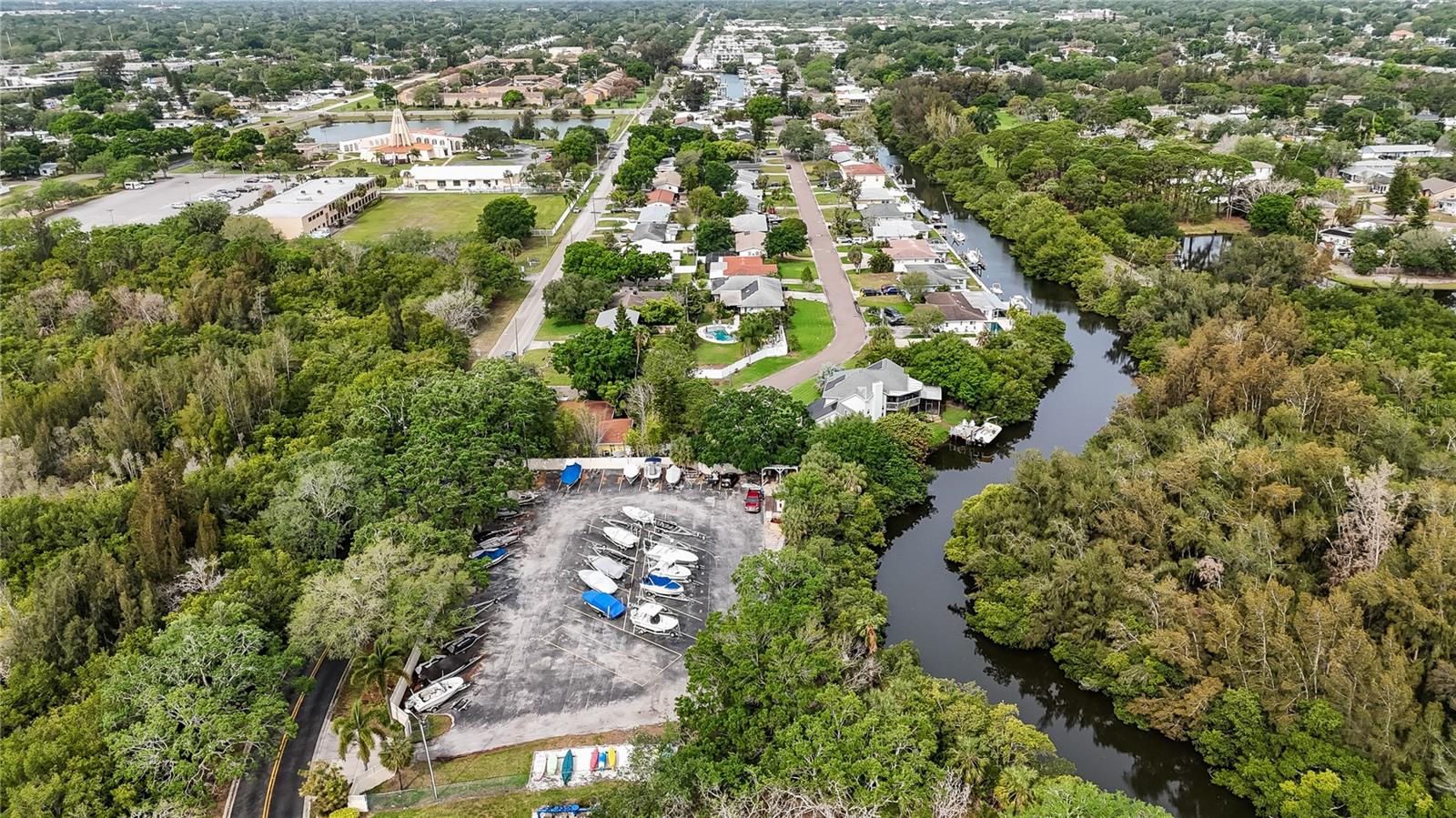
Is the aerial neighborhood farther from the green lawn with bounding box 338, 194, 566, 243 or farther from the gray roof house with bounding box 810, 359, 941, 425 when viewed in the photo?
the green lawn with bounding box 338, 194, 566, 243

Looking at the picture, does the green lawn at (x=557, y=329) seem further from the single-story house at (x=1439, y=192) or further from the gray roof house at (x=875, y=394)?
the single-story house at (x=1439, y=192)

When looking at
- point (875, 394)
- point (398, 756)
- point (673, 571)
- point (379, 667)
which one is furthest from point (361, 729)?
point (875, 394)

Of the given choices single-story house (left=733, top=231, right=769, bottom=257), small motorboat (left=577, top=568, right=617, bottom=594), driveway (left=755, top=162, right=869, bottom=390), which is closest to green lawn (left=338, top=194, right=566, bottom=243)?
single-story house (left=733, top=231, right=769, bottom=257)

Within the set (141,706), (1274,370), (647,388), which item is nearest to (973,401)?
(1274,370)

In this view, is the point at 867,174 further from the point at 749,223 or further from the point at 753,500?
the point at 753,500

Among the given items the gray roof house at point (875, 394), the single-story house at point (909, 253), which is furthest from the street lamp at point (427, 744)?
the single-story house at point (909, 253)
